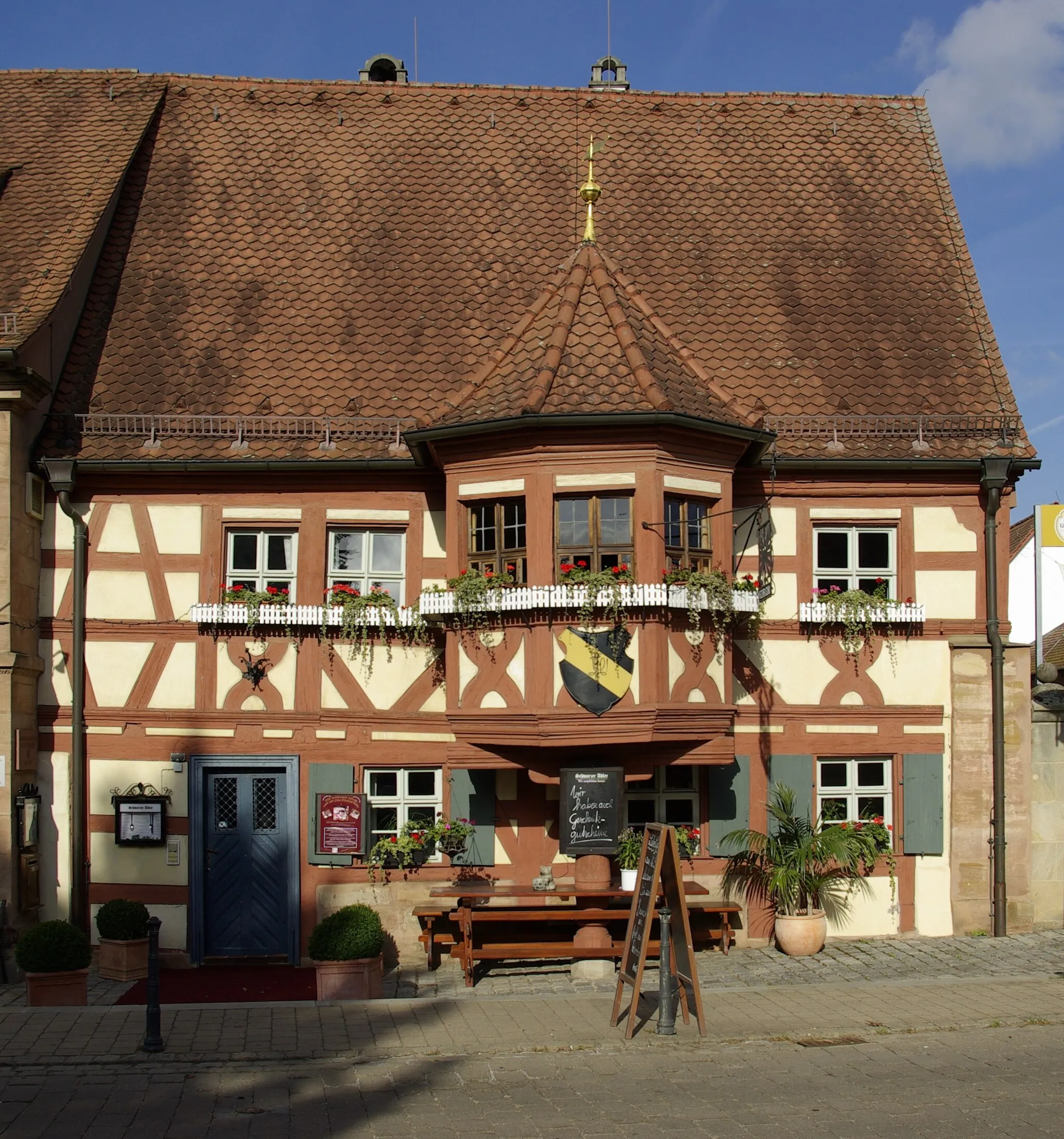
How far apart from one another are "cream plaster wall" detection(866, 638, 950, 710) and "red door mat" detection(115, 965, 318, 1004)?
22.1 ft

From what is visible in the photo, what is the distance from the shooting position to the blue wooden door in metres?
15.2

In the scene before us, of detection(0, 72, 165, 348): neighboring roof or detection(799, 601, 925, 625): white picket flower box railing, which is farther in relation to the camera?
detection(0, 72, 165, 348): neighboring roof

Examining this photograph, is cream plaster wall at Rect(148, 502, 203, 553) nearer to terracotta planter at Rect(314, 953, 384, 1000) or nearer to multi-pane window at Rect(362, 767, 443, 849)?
multi-pane window at Rect(362, 767, 443, 849)

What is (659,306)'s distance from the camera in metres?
17.3

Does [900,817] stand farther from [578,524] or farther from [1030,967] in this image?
[578,524]

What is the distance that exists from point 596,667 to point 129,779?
529cm

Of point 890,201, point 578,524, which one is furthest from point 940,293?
point 578,524

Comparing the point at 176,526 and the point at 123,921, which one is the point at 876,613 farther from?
the point at 123,921

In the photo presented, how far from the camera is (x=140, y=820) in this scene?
1509cm

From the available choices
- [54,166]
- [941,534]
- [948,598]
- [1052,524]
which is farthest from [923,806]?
[54,166]

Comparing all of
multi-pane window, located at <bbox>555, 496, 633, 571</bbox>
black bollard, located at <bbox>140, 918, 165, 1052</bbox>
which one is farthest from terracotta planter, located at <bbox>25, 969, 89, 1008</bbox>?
multi-pane window, located at <bbox>555, 496, 633, 571</bbox>

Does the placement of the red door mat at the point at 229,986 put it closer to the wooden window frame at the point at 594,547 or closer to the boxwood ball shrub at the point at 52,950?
the boxwood ball shrub at the point at 52,950

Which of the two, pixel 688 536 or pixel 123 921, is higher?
pixel 688 536

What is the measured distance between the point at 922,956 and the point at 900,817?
162 cm
